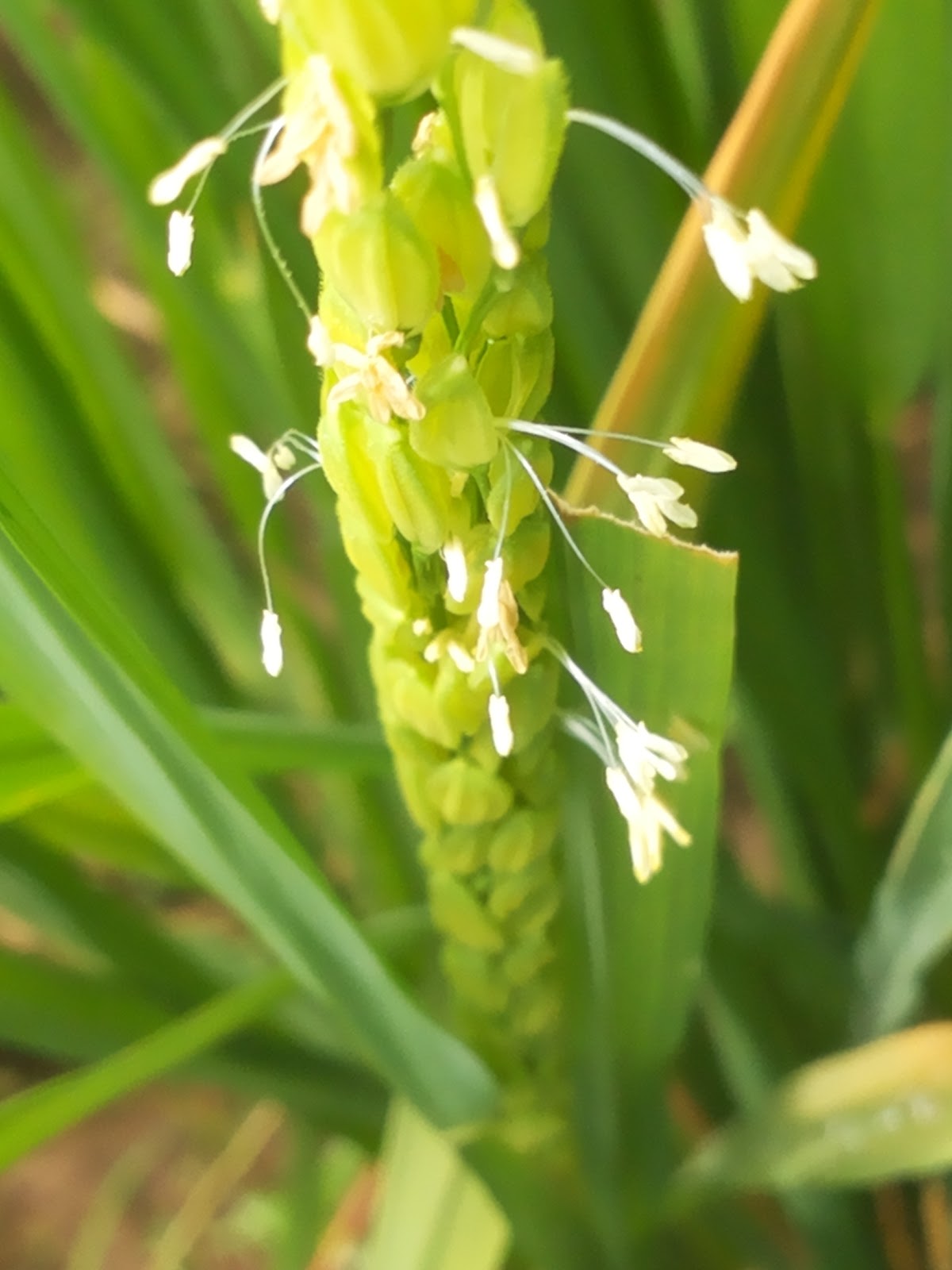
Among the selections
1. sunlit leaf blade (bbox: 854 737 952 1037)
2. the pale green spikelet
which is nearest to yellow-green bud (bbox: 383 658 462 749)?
the pale green spikelet

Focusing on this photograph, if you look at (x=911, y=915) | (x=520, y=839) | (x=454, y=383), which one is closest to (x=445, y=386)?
(x=454, y=383)

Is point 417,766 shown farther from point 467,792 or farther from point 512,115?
point 512,115

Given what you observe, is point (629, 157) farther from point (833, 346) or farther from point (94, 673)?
point (94, 673)

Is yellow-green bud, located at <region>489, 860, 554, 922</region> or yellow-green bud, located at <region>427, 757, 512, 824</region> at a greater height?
yellow-green bud, located at <region>427, 757, 512, 824</region>

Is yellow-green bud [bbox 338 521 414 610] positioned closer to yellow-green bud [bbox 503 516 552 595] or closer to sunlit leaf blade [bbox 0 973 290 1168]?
yellow-green bud [bbox 503 516 552 595]

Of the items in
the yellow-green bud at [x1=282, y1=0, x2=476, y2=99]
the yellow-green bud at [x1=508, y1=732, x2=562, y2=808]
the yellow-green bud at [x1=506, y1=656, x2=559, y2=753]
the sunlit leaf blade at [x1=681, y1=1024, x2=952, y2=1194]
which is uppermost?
the yellow-green bud at [x1=282, y1=0, x2=476, y2=99]

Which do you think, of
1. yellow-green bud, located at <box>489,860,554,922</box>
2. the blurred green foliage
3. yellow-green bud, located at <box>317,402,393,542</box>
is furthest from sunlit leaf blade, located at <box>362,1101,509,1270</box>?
yellow-green bud, located at <box>317,402,393,542</box>

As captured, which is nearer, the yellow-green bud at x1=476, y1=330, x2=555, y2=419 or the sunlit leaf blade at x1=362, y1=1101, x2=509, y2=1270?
the yellow-green bud at x1=476, y1=330, x2=555, y2=419
